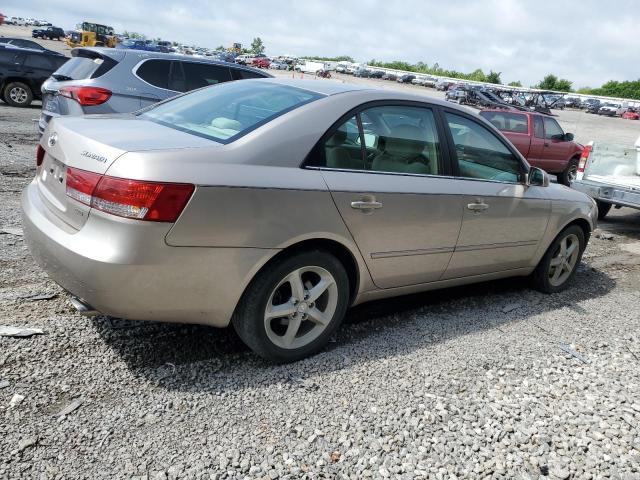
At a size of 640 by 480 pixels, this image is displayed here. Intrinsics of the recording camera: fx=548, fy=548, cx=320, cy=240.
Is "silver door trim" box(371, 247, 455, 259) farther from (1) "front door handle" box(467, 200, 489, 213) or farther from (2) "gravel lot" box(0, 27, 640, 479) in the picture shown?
(2) "gravel lot" box(0, 27, 640, 479)

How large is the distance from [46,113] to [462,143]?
6512 millimetres

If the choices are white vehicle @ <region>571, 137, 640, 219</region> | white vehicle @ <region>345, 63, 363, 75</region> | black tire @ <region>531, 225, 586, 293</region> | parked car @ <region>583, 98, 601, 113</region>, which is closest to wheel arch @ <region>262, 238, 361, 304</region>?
black tire @ <region>531, 225, 586, 293</region>

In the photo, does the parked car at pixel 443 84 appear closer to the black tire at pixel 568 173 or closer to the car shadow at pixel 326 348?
the black tire at pixel 568 173

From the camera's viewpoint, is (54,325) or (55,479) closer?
(55,479)

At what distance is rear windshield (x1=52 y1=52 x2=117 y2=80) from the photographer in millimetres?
7680

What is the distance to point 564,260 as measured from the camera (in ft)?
17.0

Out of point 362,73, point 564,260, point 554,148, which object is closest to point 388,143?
point 564,260

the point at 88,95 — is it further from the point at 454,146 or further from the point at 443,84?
the point at 443,84

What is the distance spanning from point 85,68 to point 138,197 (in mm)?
6338

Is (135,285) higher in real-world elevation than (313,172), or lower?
lower

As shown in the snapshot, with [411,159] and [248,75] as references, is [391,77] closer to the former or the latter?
[248,75]

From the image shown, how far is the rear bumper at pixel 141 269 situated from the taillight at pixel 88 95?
16.2 feet

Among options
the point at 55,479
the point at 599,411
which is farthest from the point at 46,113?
the point at 599,411

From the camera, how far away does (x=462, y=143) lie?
4066 millimetres
